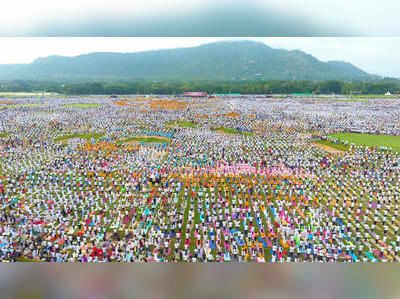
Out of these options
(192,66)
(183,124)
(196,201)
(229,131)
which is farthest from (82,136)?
(192,66)

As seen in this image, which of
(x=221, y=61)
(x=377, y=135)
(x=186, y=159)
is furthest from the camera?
(x=221, y=61)

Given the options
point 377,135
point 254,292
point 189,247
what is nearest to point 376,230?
point 189,247

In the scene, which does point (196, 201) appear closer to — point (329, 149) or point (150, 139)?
point (150, 139)

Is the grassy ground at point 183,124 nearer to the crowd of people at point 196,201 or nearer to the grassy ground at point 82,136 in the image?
the crowd of people at point 196,201

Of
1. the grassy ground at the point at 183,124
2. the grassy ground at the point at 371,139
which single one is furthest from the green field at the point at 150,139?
the grassy ground at the point at 371,139

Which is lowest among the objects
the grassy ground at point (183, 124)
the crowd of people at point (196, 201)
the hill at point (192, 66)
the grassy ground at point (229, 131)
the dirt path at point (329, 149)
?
the crowd of people at point (196, 201)

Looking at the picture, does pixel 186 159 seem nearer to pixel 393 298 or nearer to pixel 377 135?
pixel 393 298
